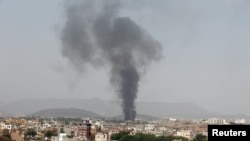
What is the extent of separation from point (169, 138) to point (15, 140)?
42.1 feet

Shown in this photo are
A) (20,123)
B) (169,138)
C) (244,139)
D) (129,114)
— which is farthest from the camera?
(129,114)

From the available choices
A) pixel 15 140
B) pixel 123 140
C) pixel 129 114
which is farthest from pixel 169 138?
pixel 129 114

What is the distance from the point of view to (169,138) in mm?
50906

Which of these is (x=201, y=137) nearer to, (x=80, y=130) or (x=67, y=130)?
(x=80, y=130)

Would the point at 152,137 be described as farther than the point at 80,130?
No

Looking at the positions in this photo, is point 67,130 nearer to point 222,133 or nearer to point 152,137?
point 152,137

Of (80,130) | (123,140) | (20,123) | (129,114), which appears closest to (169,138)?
(123,140)

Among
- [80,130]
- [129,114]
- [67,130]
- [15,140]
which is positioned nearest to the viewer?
[15,140]

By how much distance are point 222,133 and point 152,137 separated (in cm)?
3986

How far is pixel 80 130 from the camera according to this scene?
181 feet

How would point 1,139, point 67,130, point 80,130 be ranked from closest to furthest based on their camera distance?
point 1,139, point 80,130, point 67,130

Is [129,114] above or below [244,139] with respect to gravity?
above

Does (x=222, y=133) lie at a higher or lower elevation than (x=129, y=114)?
lower

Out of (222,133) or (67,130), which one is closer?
(222,133)
